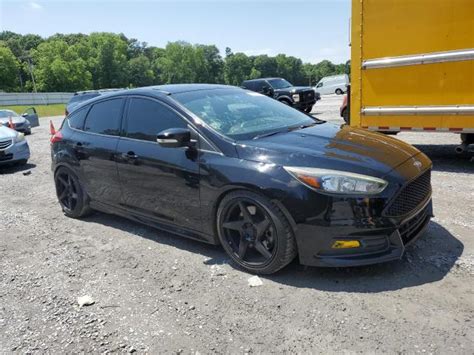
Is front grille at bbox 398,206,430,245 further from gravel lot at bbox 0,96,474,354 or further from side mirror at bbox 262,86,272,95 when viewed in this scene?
side mirror at bbox 262,86,272,95

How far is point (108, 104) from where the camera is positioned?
508 centimetres

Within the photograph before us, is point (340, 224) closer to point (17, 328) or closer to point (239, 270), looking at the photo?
point (239, 270)

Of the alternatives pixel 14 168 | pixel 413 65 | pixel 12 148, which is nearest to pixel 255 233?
pixel 413 65

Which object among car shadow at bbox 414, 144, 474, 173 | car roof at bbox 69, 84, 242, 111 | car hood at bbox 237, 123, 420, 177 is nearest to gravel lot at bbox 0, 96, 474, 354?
car hood at bbox 237, 123, 420, 177

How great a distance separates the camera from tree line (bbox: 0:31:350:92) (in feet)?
299

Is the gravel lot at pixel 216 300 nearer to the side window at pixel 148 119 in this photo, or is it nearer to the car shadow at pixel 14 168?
the side window at pixel 148 119

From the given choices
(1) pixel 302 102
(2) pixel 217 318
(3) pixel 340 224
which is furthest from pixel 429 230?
(1) pixel 302 102

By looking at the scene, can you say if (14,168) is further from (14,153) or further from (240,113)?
(240,113)

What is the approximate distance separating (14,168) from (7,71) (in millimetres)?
93877

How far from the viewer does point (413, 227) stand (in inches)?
139

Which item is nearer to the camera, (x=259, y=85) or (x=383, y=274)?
(x=383, y=274)

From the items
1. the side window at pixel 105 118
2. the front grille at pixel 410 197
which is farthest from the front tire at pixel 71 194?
the front grille at pixel 410 197

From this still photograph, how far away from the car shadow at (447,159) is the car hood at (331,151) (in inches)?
146

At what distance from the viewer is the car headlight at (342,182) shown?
3.20 m
